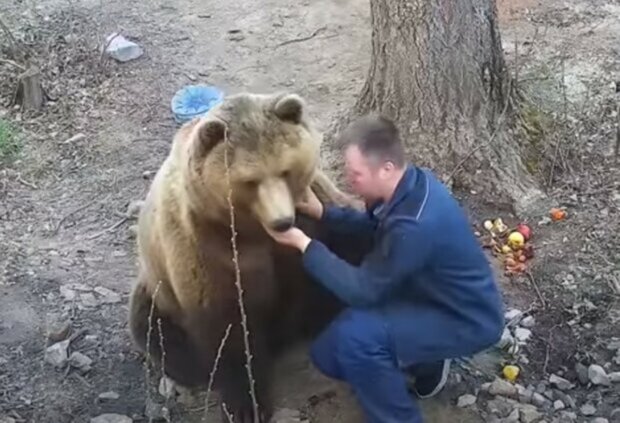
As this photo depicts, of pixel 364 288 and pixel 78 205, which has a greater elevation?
pixel 364 288

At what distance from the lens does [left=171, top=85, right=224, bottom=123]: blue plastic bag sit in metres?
6.39

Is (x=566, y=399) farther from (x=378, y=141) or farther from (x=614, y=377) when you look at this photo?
(x=378, y=141)

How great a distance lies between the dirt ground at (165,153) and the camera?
466cm

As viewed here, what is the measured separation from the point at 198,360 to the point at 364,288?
0.99 meters

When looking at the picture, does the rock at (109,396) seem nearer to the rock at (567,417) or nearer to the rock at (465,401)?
the rock at (465,401)

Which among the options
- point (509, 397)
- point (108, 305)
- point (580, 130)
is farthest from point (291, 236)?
point (580, 130)

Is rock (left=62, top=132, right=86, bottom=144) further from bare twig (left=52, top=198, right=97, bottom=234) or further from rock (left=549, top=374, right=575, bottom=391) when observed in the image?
rock (left=549, top=374, right=575, bottom=391)

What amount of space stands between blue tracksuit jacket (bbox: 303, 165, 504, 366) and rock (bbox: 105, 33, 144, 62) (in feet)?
11.6

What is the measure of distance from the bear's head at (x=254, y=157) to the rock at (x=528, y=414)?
1.28 m

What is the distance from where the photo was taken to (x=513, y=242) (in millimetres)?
5312

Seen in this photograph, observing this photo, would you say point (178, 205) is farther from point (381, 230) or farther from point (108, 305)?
point (108, 305)

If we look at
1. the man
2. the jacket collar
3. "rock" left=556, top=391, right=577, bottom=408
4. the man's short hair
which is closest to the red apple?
"rock" left=556, top=391, right=577, bottom=408

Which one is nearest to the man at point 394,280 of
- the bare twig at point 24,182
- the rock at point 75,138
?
the bare twig at point 24,182

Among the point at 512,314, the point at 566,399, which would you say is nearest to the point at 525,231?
the point at 512,314
